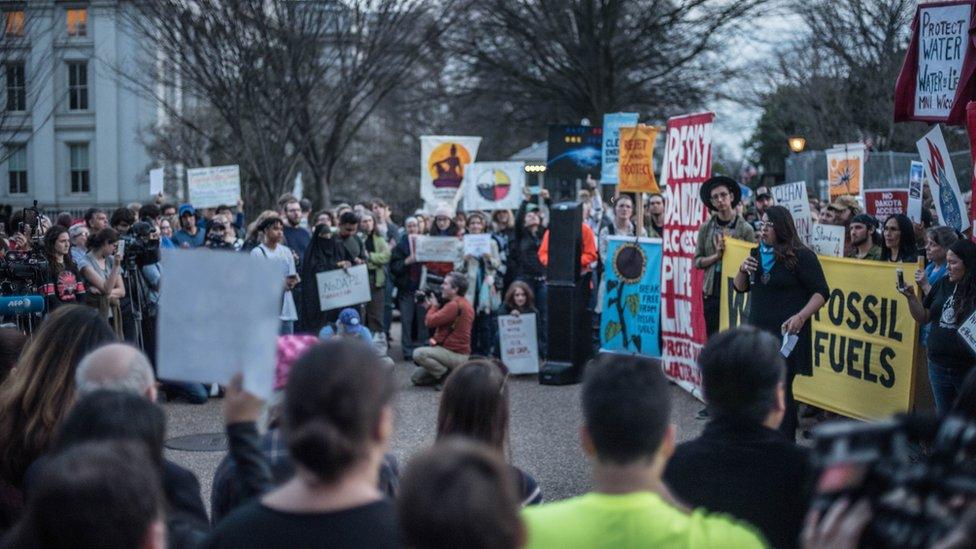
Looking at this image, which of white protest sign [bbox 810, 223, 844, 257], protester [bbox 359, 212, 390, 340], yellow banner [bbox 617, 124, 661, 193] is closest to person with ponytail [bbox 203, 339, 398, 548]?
white protest sign [bbox 810, 223, 844, 257]

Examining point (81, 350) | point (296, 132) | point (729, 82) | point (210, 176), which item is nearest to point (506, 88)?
point (729, 82)

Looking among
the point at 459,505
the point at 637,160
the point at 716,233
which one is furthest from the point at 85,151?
the point at 459,505

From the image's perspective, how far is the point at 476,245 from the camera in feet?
51.0

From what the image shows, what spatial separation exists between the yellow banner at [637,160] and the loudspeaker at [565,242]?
0.69m

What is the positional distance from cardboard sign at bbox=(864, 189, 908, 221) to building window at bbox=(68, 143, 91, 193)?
44449 millimetres

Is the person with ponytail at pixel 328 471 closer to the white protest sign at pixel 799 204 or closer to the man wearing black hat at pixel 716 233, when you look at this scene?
the man wearing black hat at pixel 716 233

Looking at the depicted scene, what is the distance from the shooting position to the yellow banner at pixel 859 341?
9.49 metres

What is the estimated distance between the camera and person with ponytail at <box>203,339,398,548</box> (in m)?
2.68

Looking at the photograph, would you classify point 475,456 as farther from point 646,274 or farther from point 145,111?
point 145,111

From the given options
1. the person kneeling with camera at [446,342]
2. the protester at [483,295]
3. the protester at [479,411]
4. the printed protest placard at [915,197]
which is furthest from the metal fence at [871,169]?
the protester at [479,411]

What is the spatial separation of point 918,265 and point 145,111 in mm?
47484

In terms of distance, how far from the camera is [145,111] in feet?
173

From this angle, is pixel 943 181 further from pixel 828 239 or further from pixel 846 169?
pixel 846 169

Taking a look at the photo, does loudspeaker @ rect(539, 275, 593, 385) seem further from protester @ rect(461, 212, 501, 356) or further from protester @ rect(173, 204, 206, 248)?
protester @ rect(173, 204, 206, 248)
